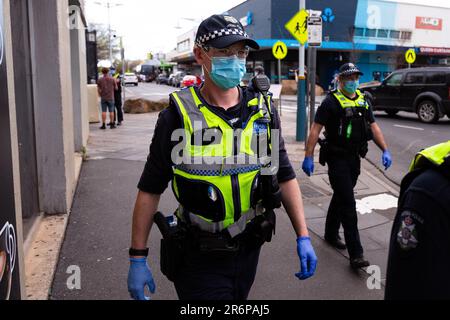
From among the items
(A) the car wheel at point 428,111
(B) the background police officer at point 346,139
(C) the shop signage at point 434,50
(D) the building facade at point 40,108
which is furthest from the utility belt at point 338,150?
(C) the shop signage at point 434,50

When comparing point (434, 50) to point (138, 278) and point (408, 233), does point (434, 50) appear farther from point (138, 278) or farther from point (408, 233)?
point (408, 233)

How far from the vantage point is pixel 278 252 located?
4.66 meters

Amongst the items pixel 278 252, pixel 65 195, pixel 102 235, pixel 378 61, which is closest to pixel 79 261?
pixel 102 235

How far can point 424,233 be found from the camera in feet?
4.04

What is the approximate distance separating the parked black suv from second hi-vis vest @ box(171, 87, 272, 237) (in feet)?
46.6

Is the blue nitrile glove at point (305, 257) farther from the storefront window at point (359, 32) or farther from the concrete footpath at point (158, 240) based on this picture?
the storefront window at point (359, 32)

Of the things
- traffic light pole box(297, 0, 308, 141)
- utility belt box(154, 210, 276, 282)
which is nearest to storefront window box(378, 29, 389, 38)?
traffic light pole box(297, 0, 308, 141)

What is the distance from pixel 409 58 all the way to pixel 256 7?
1706 centimetres

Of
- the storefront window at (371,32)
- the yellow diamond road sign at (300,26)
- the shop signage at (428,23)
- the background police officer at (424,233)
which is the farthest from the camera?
the shop signage at (428,23)

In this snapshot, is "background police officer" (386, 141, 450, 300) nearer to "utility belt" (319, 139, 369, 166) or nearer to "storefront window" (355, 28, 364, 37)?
"utility belt" (319, 139, 369, 166)

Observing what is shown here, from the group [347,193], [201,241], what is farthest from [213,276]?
[347,193]

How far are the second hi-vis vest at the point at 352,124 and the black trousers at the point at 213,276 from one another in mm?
2426

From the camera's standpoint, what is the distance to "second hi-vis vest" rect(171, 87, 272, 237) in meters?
2.18

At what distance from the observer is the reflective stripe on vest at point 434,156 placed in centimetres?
131
